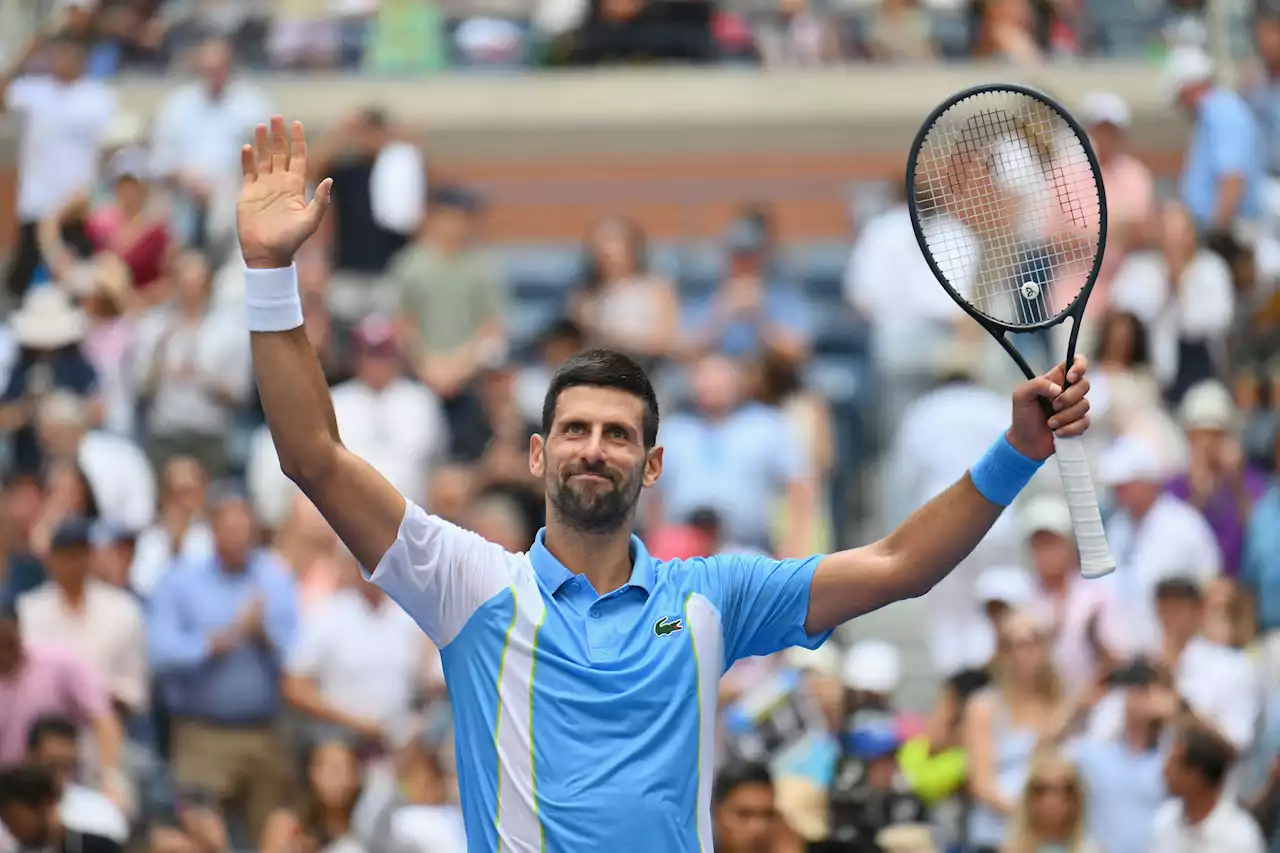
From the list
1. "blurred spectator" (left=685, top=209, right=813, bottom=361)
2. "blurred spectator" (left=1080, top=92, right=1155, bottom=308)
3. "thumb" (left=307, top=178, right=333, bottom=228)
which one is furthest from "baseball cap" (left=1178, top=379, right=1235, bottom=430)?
"thumb" (left=307, top=178, right=333, bottom=228)

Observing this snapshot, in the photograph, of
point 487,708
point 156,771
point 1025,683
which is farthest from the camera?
point 156,771

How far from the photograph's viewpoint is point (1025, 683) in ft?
30.7

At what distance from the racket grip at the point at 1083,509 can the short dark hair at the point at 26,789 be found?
475 centimetres

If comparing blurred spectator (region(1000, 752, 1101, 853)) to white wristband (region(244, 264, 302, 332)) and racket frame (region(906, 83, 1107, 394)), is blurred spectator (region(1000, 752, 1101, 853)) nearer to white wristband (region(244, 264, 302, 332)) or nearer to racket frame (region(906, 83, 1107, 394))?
racket frame (region(906, 83, 1107, 394))

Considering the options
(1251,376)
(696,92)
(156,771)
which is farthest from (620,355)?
(696,92)

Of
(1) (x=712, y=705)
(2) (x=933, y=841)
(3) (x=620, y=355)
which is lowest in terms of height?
(2) (x=933, y=841)

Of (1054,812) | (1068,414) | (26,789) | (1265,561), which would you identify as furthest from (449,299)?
(1068,414)

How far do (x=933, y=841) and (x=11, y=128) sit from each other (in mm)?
10989

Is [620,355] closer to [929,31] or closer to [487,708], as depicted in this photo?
[487,708]

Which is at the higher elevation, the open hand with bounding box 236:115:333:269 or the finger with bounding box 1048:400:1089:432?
the open hand with bounding box 236:115:333:269

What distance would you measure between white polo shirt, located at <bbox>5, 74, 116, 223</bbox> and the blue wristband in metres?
10.9

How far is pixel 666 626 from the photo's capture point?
4879 millimetres

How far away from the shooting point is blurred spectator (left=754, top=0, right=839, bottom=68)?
17.4 m

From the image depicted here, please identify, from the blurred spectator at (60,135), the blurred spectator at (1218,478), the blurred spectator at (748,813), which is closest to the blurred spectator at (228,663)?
the blurred spectator at (748,813)
